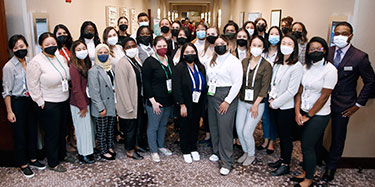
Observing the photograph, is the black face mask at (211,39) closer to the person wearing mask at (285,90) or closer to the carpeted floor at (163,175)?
the person wearing mask at (285,90)

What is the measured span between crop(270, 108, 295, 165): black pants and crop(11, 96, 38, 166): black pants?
286cm

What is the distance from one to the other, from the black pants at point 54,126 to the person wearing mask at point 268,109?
265 cm

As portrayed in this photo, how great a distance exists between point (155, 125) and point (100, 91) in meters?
0.82

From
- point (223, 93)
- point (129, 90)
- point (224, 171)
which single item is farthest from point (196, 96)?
point (224, 171)

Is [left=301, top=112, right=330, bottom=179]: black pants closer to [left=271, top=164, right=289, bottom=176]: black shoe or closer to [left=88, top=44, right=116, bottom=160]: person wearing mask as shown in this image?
[left=271, top=164, right=289, bottom=176]: black shoe

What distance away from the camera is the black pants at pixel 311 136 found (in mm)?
2756

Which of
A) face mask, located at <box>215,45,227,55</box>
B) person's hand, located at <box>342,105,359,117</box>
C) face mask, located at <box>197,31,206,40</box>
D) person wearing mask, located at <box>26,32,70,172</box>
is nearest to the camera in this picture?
person's hand, located at <box>342,105,359,117</box>

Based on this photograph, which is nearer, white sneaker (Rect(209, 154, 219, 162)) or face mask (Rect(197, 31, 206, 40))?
white sneaker (Rect(209, 154, 219, 162))

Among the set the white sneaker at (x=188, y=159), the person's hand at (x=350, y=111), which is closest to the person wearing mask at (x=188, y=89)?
the white sneaker at (x=188, y=159)

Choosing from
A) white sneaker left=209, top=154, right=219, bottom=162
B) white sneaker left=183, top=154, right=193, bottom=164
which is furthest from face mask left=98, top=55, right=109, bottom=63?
white sneaker left=209, top=154, right=219, bottom=162

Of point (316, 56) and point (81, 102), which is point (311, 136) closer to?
point (316, 56)

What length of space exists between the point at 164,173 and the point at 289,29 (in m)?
3.16

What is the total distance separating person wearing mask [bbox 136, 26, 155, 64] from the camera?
359 centimetres

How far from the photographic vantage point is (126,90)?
3307 mm
